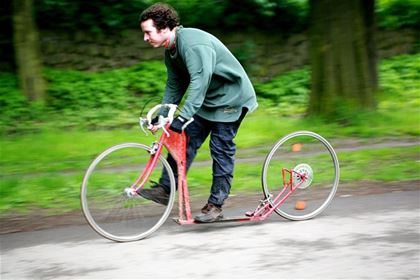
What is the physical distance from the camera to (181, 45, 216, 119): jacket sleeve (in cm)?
553

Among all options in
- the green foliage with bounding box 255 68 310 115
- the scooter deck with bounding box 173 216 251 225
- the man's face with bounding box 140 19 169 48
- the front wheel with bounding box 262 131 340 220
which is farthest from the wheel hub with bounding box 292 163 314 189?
the green foliage with bounding box 255 68 310 115

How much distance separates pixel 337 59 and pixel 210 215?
5041 mm

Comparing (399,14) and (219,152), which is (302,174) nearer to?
(219,152)

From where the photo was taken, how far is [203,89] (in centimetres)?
556

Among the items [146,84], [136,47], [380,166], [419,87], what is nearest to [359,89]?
[380,166]

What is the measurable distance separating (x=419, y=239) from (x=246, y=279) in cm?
159

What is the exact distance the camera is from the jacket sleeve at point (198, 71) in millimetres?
5531

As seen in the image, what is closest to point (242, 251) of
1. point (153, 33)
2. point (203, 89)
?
point (203, 89)

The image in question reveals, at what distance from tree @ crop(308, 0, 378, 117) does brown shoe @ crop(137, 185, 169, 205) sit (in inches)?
198

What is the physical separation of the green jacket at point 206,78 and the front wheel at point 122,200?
0.54 metres

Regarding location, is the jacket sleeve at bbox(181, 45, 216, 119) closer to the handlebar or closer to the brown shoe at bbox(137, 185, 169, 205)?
the handlebar

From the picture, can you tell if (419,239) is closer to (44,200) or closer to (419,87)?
(44,200)

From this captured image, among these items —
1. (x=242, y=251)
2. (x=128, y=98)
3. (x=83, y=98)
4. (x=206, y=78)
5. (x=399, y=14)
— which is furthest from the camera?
(x=399, y=14)

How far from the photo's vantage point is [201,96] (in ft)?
18.3
